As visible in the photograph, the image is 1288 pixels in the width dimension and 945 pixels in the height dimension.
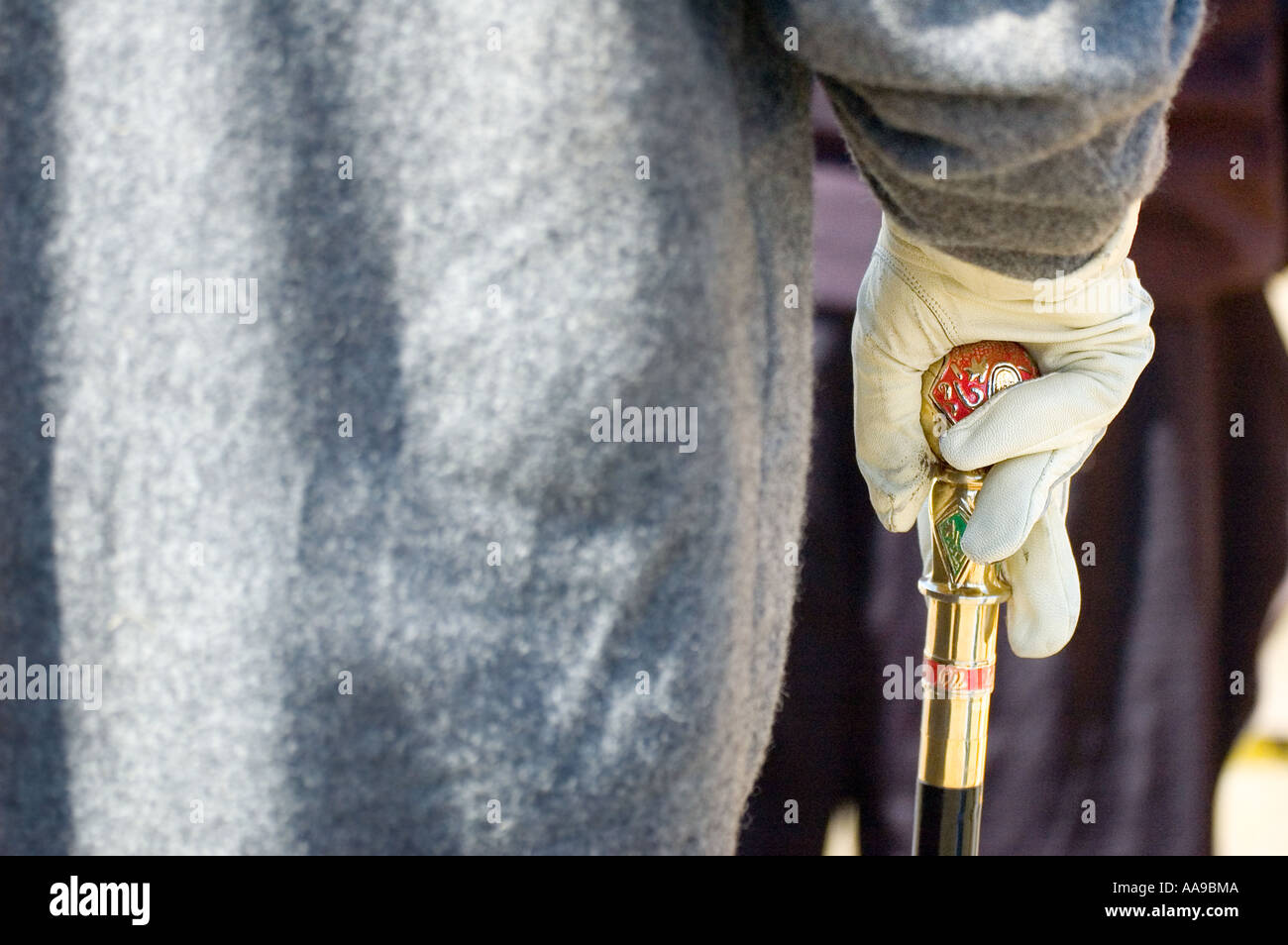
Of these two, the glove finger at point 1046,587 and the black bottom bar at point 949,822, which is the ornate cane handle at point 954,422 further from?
the black bottom bar at point 949,822

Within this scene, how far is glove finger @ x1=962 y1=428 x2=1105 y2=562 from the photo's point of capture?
2.44ft

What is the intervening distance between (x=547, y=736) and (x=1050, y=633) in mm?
370

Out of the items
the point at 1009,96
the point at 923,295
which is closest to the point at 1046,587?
the point at 923,295

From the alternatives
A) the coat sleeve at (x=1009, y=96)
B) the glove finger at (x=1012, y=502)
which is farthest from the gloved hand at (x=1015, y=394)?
the coat sleeve at (x=1009, y=96)

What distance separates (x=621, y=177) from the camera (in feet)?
1.72

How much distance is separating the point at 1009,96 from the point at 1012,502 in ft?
0.98

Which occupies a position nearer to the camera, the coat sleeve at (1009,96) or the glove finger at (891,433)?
the coat sleeve at (1009,96)

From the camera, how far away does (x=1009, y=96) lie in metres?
0.51

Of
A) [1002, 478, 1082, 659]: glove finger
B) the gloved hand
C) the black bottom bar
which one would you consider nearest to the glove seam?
the gloved hand

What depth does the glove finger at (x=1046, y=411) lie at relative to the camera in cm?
74

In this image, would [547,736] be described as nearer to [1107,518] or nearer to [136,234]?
[136,234]

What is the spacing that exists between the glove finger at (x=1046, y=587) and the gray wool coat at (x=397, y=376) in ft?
0.89

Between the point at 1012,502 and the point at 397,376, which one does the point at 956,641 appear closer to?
the point at 1012,502

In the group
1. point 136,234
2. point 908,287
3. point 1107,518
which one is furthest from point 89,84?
point 1107,518
